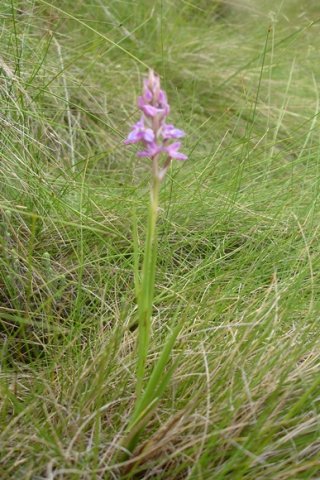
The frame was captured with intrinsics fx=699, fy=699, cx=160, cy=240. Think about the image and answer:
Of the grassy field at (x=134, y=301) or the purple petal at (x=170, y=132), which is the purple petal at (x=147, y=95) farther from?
the grassy field at (x=134, y=301)

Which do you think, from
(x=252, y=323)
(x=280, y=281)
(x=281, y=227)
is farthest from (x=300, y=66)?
(x=252, y=323)

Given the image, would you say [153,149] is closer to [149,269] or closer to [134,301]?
[149,269]

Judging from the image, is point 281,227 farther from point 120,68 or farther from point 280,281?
point 120,68

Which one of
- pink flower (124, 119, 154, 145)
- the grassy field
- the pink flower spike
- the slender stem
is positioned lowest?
the grassy field

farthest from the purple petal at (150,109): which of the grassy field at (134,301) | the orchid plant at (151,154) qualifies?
the grassy field at (134,301)

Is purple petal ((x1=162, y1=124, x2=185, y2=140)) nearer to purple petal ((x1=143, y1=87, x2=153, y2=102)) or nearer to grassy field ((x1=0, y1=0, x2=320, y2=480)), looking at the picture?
purple petal ((x1=143, y1=87, x2=153, y2=102))

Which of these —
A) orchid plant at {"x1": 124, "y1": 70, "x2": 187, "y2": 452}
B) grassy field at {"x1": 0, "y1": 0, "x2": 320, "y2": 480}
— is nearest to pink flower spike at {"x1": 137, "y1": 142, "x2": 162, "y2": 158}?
orchid plant at {"x1": 124, "y1": 70, "x2": 187, "y2": 452}

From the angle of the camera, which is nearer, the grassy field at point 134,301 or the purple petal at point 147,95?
the purple petal at point 147,95

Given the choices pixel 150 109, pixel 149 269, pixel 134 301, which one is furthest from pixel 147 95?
pixel 134 301
